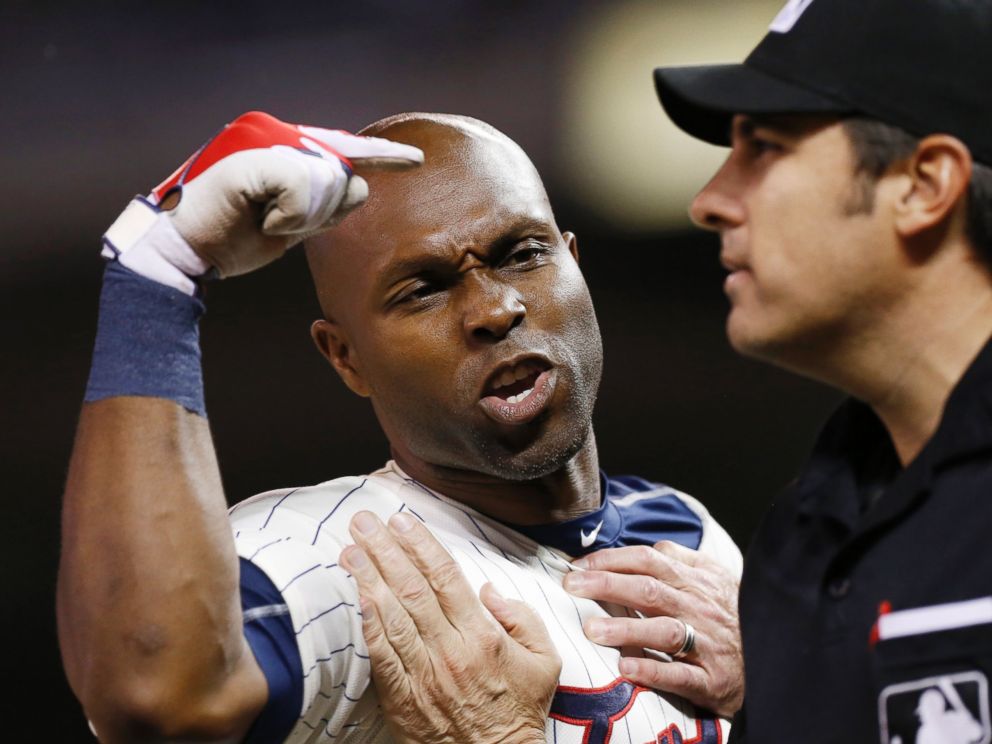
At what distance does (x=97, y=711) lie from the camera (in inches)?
41.8

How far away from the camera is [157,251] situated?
3.69ft

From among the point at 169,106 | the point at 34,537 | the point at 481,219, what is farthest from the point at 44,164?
the point at 481,219

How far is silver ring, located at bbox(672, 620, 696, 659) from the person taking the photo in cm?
142

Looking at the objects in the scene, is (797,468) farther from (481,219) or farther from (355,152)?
(355,152)

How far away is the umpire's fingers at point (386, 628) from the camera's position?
1.22 metres

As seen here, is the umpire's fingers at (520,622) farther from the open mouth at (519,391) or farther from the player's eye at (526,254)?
the player's eye at (526,254)

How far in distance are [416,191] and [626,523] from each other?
53 centimetres

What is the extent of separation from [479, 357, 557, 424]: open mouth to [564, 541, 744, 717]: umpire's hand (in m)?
0.20

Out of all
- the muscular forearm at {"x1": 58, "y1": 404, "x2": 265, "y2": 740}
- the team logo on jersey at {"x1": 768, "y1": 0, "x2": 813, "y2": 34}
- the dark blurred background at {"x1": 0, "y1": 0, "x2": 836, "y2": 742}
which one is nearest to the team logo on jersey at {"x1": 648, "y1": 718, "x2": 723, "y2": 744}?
the muscular forearm at {"x1": 58, "y1": 404, "x2": 265, "y2": 740}

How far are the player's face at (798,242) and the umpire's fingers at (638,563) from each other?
1.67 ft

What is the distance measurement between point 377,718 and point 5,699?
1227mm

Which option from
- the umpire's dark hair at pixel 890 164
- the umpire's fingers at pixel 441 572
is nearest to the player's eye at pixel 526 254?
the umpire's fingers at pixel 441 572

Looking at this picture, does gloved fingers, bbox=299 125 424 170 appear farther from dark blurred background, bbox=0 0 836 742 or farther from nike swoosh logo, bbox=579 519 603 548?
dark blurred background, bbox=0 0 836 742

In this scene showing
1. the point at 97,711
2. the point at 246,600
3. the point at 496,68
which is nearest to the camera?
the point at 97,711
